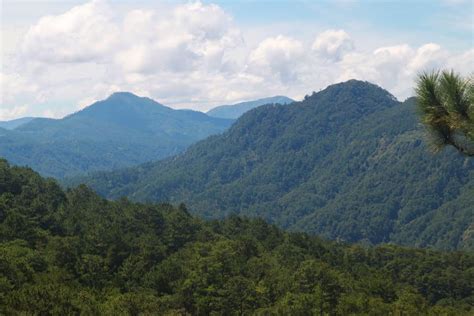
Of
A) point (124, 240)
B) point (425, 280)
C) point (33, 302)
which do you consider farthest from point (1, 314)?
point (425, 280)

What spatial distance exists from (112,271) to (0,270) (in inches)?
1201

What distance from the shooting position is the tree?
16.4 meters

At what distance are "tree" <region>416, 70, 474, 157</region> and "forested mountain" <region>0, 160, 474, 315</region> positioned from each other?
122ft

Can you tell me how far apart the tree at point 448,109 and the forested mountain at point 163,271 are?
122ft

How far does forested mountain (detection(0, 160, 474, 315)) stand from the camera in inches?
2299

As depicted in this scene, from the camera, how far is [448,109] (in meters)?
16.9

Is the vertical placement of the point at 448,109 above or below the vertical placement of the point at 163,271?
above

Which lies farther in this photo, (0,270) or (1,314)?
(0,270)

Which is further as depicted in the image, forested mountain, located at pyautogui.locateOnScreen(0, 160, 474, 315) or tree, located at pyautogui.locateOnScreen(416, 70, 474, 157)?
forested mountain, located at pyautogui.locateOnScreen(0, 160, 474, 315)

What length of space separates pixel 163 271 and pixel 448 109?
68439mm

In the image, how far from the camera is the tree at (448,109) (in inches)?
647

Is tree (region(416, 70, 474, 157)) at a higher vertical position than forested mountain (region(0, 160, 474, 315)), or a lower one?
higher

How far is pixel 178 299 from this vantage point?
7331 cm

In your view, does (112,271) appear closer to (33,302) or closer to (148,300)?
(148,300)
